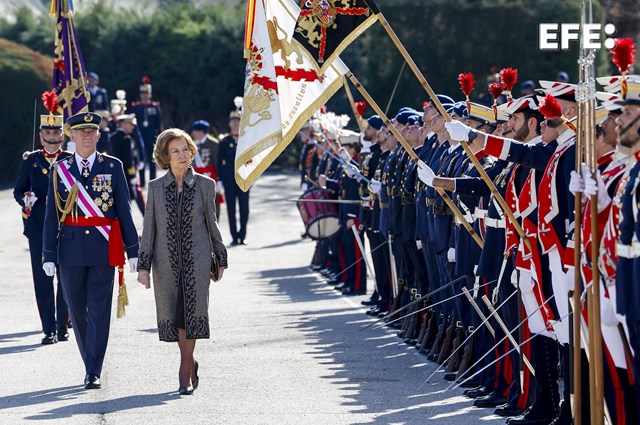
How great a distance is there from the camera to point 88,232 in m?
10.4

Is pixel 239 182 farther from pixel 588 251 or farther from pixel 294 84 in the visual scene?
pixel 588 251

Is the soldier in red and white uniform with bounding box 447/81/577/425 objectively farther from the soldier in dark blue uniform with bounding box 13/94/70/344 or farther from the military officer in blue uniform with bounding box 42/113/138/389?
the soldier in dark blue uniform with bounding box 13/94/70/344

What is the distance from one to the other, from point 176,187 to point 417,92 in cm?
1911

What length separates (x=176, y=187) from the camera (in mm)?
10023

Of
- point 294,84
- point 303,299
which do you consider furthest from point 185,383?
point 303,299

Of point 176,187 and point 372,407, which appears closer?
point 372,407

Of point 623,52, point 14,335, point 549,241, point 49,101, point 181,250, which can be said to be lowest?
point 14,335

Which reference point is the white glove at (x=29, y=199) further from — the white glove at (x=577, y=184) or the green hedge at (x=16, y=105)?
the green hedge at (x=16, y=105)

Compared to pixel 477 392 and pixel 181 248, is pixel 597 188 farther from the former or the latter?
pixel 181 248

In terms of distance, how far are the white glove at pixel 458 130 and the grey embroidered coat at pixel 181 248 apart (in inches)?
84.1

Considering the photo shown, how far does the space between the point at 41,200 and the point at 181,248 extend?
302 centimetres

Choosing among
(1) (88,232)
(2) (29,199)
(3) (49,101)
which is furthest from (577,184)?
(3) (49,101)

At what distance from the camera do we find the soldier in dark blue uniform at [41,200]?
40.8 feet

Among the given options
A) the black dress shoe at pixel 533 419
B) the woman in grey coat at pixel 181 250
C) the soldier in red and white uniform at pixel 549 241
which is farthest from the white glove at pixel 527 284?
the woman in grey coat at pixel 181 250
